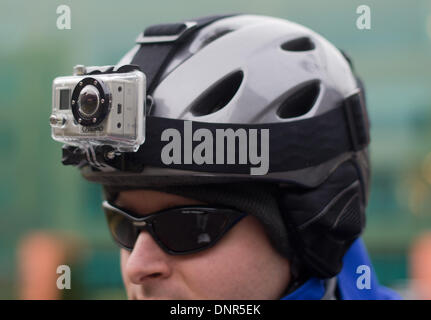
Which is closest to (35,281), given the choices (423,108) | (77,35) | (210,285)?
(77,35)

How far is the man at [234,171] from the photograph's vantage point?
2.26 m

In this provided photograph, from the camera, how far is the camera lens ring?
6.95 feet

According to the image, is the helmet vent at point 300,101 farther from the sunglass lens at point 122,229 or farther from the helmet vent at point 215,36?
the sunglass lens at point 122,229

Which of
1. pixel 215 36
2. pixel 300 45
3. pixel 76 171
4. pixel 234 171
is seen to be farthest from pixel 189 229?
pixel 76 171

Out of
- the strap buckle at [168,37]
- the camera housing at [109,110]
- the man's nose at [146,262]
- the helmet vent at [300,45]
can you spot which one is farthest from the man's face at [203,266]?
the helmet vent at [300,45]

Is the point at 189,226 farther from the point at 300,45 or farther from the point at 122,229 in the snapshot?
the point at 300,45

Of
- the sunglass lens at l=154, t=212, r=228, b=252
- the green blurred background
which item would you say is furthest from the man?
the green blurred background

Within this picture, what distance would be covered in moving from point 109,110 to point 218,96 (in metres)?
0.47

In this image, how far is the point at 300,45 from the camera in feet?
8.69

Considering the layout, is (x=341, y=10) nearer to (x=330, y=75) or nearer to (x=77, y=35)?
(x=77, y=35)

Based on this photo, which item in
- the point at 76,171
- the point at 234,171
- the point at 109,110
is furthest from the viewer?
the point at 76,171

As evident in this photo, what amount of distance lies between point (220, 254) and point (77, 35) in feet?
59.8

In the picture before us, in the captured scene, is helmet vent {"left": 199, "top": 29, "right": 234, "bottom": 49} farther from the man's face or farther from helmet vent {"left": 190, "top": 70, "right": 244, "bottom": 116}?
the man's face

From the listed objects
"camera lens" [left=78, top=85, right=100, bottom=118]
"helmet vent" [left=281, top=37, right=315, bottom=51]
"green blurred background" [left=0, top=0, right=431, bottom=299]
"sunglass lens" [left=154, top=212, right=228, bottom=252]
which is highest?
"helmet vent" [left=281, top=37, right=315, bottom=51]
